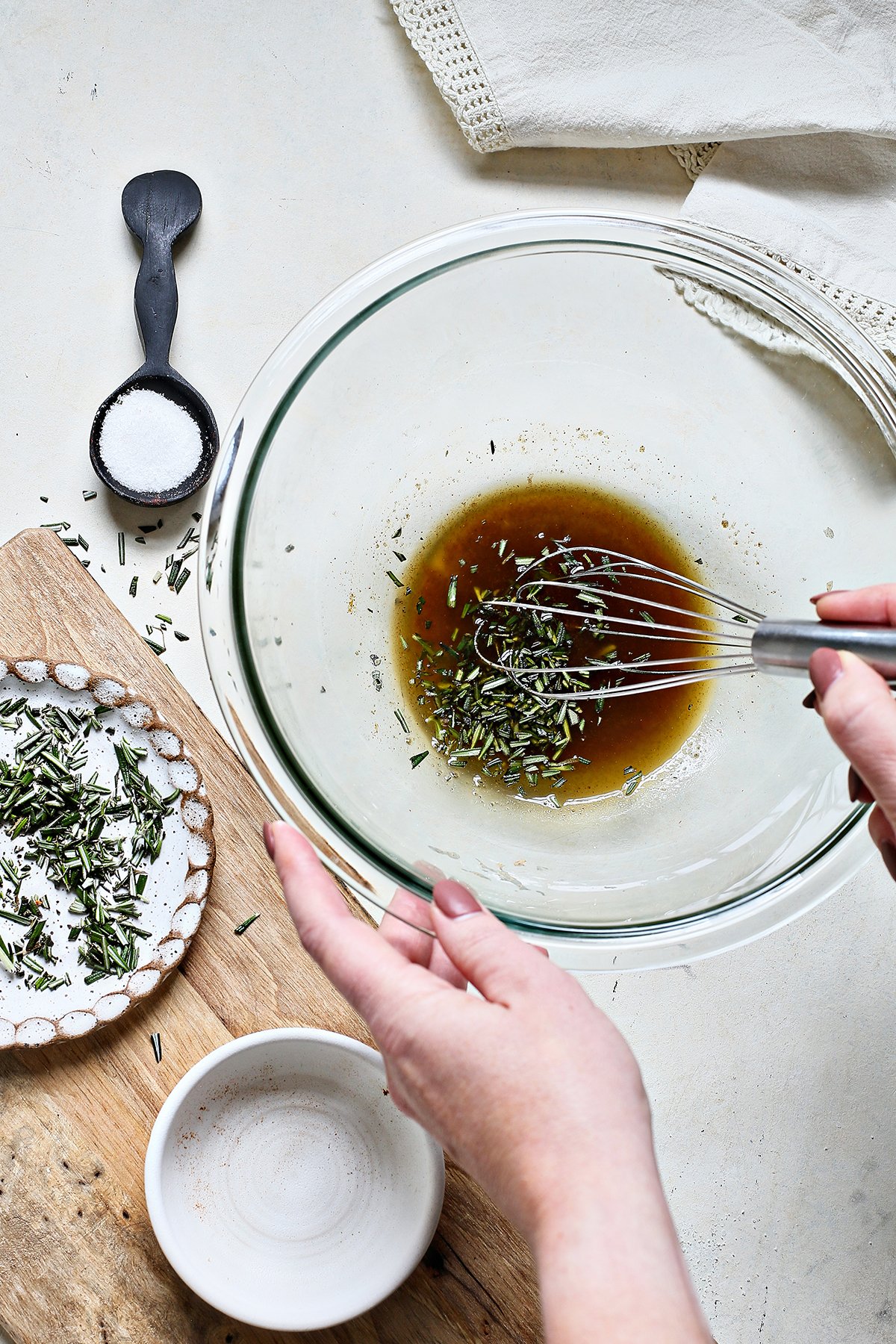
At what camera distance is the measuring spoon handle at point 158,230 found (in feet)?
4.46

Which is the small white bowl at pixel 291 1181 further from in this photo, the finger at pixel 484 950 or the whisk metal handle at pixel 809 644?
the whisk metal handle at pixel 809 644

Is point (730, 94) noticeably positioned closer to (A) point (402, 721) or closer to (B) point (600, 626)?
(B) point (600, 626)

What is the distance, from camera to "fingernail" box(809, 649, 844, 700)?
85 cm

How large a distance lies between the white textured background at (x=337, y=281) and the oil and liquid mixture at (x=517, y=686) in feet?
1.14

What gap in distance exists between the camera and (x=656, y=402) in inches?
53.1

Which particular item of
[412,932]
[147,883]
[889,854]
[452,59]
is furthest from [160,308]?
[889,854]

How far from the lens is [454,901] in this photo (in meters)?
0.95

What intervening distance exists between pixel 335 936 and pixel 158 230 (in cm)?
103

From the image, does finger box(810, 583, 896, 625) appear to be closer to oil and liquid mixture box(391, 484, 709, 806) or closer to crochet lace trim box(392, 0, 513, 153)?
oil and liquid mixture box(391, 484, 709, 806)

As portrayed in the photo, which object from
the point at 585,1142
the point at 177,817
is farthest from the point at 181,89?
the point at 585,1142

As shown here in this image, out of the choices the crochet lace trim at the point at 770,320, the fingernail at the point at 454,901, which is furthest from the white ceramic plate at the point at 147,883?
the crochet lace trim at the point at 770,320

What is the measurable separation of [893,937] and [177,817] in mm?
1030

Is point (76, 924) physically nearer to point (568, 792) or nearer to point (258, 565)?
point (258, 565)

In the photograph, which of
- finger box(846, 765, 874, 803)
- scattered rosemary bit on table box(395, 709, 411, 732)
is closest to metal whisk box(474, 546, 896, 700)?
scattered rosemary bit on table box(395, 709, 411, 732)
